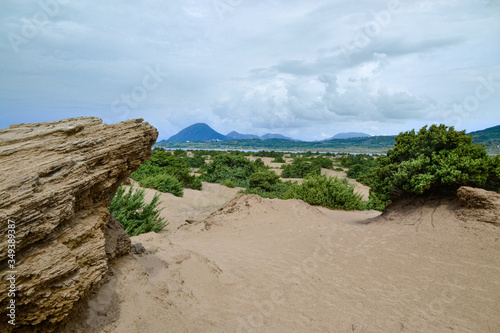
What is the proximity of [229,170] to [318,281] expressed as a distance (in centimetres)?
2144

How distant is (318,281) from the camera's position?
580 cm

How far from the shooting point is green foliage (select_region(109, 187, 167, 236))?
9113mm

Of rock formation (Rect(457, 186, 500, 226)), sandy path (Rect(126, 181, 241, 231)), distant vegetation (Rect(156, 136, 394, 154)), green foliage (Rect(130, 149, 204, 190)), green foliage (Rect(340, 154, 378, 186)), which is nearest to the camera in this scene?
rock formation (Rect(457, 186, 500, 226))

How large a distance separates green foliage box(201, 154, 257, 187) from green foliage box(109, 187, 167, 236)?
1399 cm

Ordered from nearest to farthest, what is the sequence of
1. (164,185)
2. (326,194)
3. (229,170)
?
(326,194) < (164,185) < (229,170)

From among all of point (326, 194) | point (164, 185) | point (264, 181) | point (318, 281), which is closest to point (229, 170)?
point (264, 181)

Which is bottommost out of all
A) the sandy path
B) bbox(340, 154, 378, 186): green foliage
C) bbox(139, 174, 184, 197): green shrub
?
bbox(340, 154, 378, 186): green foliage

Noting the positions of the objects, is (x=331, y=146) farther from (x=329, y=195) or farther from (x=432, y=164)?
(x=432, y=164)

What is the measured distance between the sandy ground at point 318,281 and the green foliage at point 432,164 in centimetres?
83


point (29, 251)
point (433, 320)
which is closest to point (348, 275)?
point (433, 320)

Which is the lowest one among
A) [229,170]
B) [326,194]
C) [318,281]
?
[318,281]

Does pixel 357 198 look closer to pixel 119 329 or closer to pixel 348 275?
pixel 348 275

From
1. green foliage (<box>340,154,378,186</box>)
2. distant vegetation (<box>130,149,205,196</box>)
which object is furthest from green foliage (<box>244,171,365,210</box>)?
green foliage (<box>340,154,378,186</box>)

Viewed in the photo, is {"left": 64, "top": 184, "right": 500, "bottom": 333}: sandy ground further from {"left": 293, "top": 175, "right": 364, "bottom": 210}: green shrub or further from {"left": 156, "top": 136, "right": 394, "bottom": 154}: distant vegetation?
{"left": 156, "top": 136, "right": 394, "bottom": 154}: distant vegetation
